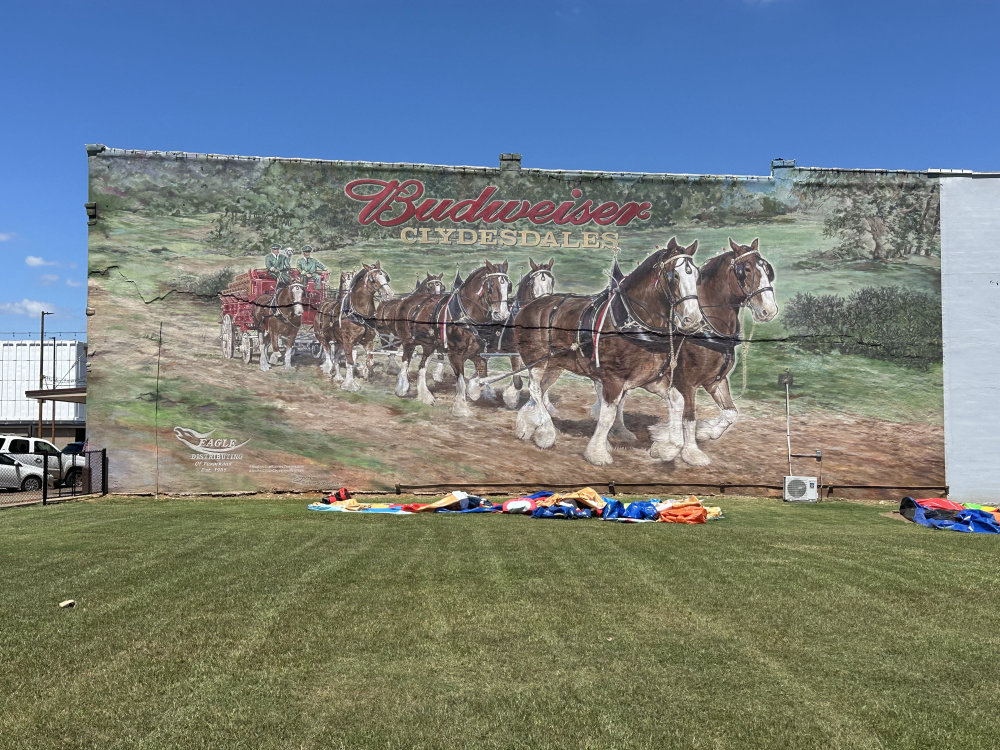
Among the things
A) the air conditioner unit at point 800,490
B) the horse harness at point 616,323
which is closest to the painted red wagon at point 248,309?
the horse harness at point 616,323

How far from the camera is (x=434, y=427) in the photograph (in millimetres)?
21281

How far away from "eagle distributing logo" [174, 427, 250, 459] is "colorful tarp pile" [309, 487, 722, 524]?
362 cm

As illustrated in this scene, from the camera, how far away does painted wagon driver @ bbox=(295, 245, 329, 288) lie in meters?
21.6

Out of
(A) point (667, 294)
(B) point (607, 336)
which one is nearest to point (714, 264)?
(A) point (667, 294)

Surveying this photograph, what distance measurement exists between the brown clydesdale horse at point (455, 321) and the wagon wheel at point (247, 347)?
3.77 meters

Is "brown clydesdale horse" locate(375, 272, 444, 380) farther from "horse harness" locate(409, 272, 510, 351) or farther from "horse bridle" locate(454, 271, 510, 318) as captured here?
"horse bridle" locate(454, 271, 510, 318)

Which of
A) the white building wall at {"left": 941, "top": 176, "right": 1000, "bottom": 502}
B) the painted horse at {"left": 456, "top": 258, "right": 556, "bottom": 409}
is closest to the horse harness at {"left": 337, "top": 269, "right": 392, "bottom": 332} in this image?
the painted horse at {"left": 456, "top": 258, "right": 556, "bottom": 409}

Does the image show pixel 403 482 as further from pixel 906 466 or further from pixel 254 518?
pixel 906 466

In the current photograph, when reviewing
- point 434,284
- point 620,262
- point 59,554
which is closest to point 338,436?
point 434,284

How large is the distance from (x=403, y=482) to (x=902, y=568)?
43.1ft

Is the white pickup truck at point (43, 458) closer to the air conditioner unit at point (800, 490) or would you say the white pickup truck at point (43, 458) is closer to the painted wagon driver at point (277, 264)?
the painted wagon driver at point (277, 264)

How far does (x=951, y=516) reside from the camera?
646 inches

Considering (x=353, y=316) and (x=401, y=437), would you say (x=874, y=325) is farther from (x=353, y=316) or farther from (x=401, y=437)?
(x=353, y=316)

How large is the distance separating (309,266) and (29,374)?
48765 millimetres
